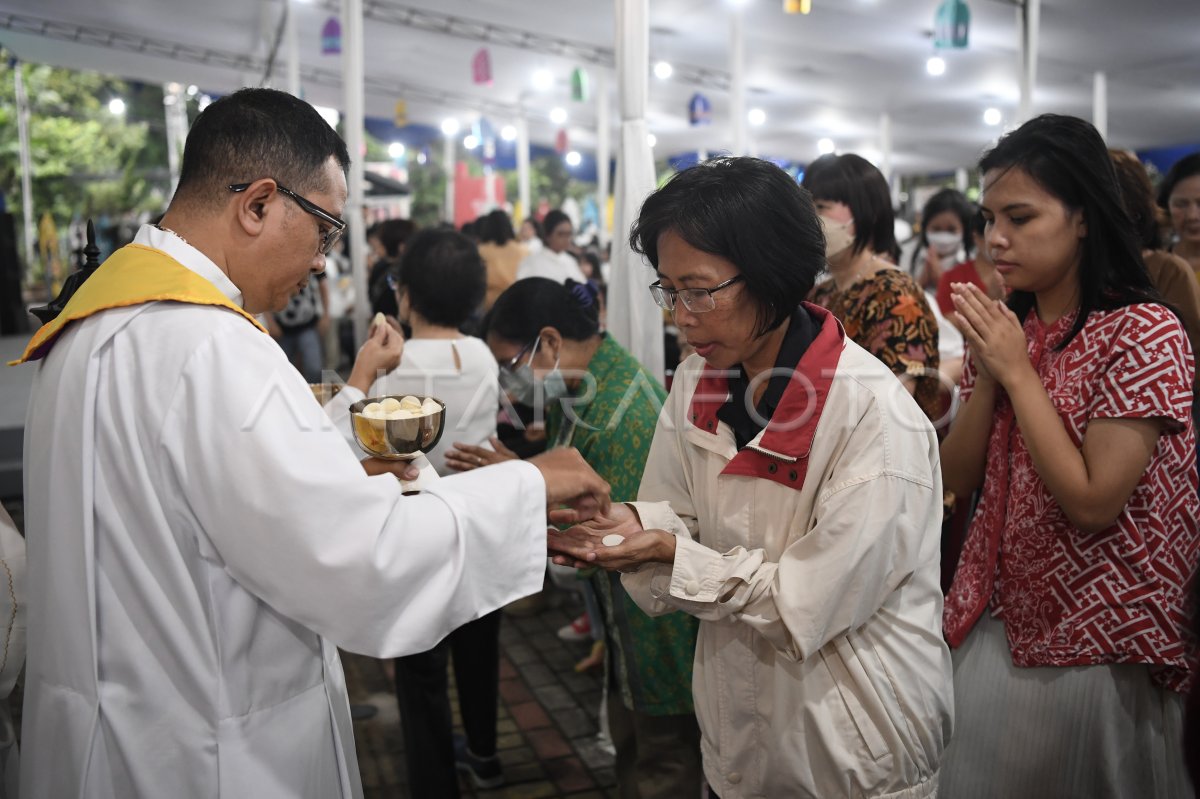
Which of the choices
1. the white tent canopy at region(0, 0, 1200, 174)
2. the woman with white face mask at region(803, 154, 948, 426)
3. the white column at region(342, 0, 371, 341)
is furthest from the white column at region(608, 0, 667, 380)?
the white tent canopy at region(0, 0, 1200, 174)

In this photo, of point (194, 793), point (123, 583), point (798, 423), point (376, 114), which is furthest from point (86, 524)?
point (376, 114)

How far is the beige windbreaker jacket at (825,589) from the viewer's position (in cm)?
160

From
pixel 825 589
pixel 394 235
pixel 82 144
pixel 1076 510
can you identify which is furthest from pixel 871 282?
pixel 82 144

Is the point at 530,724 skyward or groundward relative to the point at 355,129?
groundward

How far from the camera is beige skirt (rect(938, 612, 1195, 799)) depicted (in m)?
1.88

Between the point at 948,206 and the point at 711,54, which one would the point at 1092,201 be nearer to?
the point at 948,206

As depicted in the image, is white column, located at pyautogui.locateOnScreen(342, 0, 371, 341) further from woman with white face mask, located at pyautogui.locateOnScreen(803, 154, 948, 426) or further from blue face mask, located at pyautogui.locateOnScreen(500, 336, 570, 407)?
woman with white face mask, located at pyautogui.locateOnScreen(803, 154, 948, 426)

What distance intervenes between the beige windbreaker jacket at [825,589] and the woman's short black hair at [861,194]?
1351mm

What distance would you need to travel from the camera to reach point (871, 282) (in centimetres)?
292

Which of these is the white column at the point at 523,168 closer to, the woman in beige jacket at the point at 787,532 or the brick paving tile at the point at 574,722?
the brick paving tile at the point at 574,722

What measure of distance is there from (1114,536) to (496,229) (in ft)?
20.3

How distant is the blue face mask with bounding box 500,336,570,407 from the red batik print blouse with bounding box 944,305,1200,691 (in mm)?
1354

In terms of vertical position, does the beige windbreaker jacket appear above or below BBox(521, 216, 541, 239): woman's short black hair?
below

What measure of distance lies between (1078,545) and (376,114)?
18.4m
